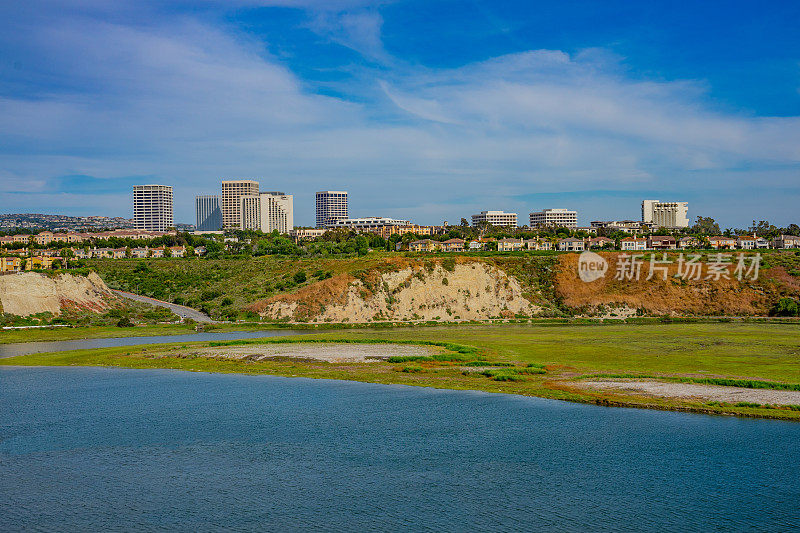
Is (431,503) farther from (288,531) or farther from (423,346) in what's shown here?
(423,346)

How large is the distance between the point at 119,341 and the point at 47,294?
2740cm

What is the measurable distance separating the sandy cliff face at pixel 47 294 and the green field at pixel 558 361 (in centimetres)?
3501

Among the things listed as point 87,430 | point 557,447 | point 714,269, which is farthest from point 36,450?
point 714,269

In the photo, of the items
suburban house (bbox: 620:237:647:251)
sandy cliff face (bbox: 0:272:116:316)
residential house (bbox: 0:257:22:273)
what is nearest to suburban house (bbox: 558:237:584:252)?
suburban house (bbox: 620:237:647:251)

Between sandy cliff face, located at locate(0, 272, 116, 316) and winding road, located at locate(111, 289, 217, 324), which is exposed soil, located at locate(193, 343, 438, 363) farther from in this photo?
sandy cliff face, located at locate(0, 272, 116, 316)

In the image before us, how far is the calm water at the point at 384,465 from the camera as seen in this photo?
2983 centimetres

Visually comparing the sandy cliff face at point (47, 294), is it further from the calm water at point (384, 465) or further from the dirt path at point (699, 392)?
the dirt path at point (699, 392)

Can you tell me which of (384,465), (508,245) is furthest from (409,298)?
(384,465)

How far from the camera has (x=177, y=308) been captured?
407ft

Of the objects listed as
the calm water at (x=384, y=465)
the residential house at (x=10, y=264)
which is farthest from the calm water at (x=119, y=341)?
the residential house at (x=10, y=264)

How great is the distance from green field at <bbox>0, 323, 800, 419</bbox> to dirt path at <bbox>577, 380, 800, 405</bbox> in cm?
145

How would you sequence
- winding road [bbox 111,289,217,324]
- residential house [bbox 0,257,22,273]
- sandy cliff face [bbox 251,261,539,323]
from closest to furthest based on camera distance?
winding road [bbox 111,289,217,324] → sandy cliff face [bbox 251,261,539,323] → residential house [bbox 0,257,22,273]

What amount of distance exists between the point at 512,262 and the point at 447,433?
98540mm

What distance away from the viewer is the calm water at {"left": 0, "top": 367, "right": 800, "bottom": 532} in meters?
29.8
